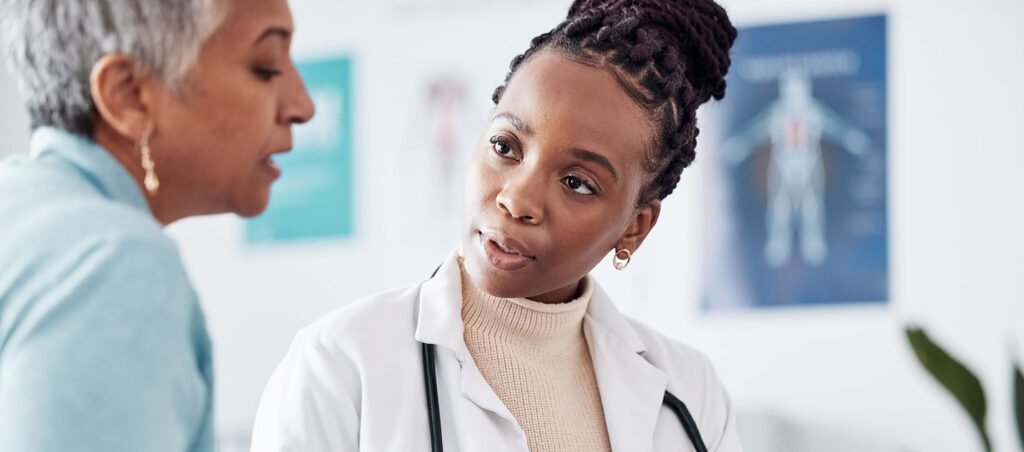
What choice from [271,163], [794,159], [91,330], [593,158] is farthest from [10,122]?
[91,330]

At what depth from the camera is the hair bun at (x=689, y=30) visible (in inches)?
65.9

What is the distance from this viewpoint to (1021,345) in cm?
334

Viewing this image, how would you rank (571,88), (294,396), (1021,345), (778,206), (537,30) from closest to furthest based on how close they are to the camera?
(294,396) → (571,88) → (1021,345) → (778,206) → (537,30)

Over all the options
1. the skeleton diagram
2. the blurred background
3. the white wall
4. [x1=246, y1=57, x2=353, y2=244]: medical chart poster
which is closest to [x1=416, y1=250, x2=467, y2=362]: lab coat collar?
the blurred background

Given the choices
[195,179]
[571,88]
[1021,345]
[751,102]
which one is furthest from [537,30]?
[195,179]

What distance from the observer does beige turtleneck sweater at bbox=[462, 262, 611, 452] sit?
63.0 inches

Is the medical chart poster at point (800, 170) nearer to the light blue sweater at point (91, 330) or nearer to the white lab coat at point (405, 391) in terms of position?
the white lab coat at point (405, 391)

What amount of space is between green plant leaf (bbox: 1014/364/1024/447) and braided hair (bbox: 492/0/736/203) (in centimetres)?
153

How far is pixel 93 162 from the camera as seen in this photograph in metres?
0.96

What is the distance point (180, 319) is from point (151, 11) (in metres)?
0.26

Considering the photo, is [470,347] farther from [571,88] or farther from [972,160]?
[972,160]

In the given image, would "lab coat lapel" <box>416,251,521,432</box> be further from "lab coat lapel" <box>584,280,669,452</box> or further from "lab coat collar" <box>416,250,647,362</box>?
"lab coat lapel" <box>584,280,669,452</box>

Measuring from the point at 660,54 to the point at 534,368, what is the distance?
0.46m

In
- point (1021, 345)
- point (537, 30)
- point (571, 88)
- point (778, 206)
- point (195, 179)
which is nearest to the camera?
point (195, 179)
